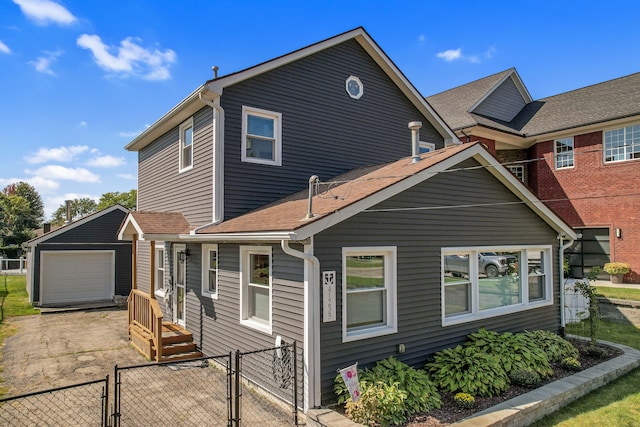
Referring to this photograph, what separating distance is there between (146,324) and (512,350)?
7.88 m

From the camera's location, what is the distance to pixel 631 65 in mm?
20062

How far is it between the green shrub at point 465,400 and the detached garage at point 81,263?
15.3 m

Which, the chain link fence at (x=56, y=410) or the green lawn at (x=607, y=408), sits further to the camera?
the green lawn at (x=607, y=408)

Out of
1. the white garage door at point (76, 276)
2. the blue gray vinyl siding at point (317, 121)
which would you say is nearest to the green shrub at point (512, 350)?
the blue gray vinyl siding at point (317, 121)

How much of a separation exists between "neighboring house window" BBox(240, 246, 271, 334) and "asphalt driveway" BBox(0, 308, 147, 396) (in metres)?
3.11

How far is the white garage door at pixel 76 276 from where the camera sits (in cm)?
1605

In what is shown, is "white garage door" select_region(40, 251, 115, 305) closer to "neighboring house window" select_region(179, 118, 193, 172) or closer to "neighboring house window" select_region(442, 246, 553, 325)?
"neighboring house window" select_region(179, 118, 193, 172)

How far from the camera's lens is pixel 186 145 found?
10.4m

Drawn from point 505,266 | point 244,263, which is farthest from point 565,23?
point 244,263

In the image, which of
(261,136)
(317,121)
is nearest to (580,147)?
(317,121)

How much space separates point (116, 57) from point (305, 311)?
9.73 metres

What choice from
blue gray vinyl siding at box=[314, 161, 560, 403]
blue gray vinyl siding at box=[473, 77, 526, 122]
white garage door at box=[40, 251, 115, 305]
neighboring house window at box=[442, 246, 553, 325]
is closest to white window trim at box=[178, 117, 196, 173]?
blue gray vinyl siding at box=[314, 161, 560, 403]

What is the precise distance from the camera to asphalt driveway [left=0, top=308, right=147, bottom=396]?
24.6 ft

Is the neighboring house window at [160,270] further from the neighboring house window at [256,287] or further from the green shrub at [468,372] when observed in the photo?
the green shrub at [468,372]
